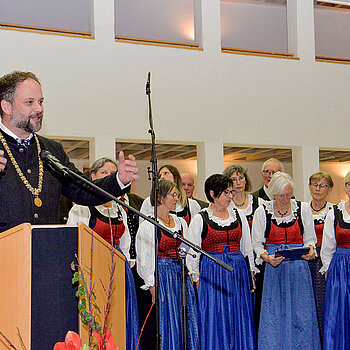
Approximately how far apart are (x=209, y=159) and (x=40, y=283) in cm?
522

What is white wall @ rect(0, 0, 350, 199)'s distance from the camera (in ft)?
21.0

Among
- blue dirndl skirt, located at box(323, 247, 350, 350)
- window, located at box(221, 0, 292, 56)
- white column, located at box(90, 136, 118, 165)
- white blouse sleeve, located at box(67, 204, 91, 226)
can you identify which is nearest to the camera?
white blouse sleeve, located at box(67, 204, 91, 226)

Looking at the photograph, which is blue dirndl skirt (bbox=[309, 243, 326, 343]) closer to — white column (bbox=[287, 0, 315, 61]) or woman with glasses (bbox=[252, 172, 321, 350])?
woman with glasses (bbox=[252, 172, 321, 350])

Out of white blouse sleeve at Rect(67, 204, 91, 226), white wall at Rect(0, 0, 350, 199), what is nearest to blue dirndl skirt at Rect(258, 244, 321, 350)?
white blouse sleeve at Rect(67, 204, 91, 226)

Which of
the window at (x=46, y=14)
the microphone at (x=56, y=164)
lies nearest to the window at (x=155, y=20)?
the window at (x=46, y=14)

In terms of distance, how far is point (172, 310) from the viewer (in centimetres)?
406

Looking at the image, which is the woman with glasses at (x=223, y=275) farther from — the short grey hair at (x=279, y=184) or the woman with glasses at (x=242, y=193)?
the woman with glasses at (x=242, y=193)

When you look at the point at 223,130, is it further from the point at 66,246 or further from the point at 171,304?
the point at 66,246

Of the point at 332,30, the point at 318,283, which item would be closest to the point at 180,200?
the point at 318,283

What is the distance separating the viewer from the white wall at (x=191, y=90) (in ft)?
21.0

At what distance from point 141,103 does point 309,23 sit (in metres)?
2.74

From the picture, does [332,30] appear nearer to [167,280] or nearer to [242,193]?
[242,193]

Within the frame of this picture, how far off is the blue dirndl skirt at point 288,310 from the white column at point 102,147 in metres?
2.78

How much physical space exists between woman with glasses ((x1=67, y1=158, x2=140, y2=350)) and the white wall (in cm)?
234
